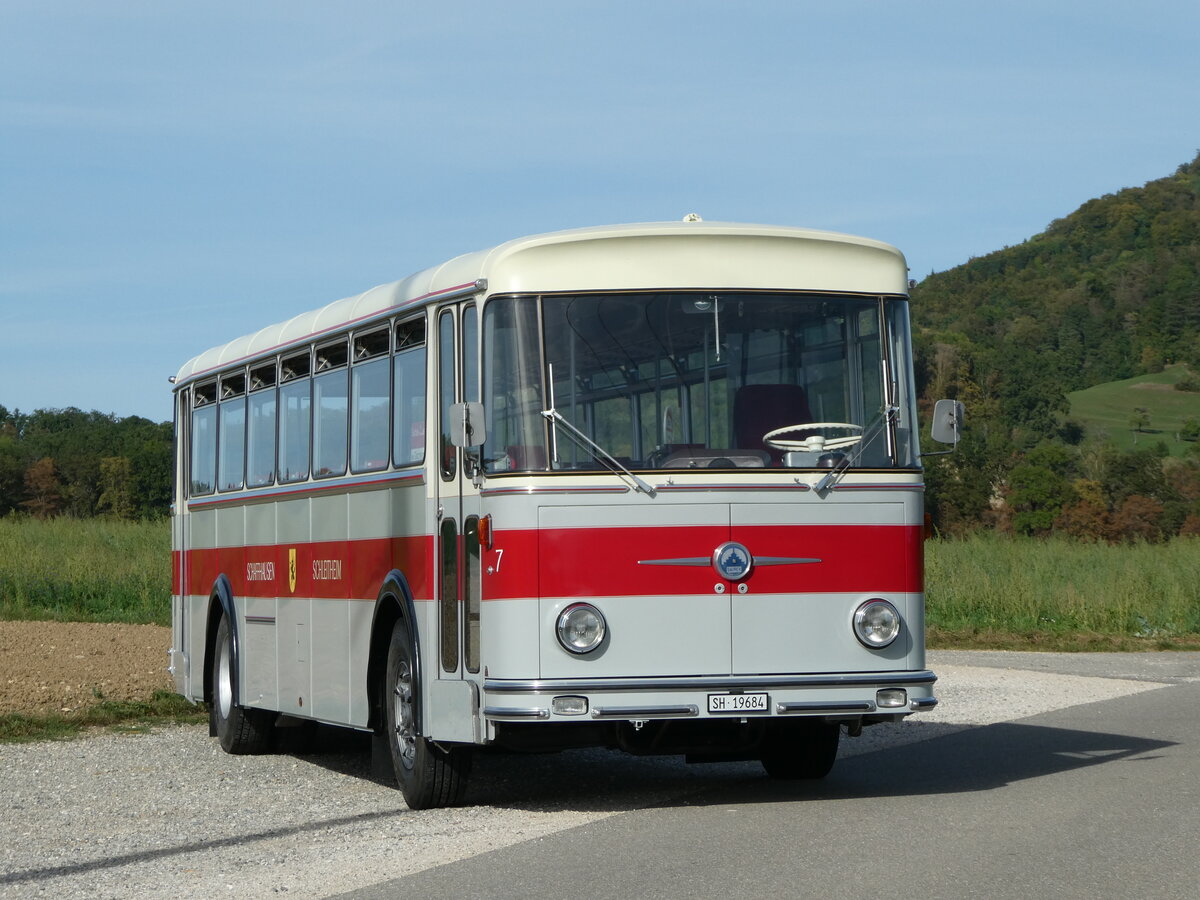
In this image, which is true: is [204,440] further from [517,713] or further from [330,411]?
[517,713]

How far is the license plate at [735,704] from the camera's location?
970cm

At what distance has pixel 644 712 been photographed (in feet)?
31.4

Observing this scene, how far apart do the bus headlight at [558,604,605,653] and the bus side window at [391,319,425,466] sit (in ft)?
5.47

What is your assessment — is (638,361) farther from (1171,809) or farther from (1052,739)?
(1052,739)

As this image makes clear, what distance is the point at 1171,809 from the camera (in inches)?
385

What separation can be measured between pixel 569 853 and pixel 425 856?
2.47ft

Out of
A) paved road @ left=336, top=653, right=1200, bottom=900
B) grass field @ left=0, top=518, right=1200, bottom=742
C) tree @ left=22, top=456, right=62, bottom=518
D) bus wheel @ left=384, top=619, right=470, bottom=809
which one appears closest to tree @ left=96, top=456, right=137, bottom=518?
tree @ left=22, top=456, right=62, bottom=518

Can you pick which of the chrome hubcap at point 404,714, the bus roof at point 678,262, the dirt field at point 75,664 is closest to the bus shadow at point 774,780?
the chrome hubcap at point 404,714

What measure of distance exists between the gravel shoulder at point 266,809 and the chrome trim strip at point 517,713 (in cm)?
62

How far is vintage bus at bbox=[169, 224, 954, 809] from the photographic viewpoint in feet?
31.8

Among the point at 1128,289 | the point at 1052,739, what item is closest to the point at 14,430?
the point at 1128,289

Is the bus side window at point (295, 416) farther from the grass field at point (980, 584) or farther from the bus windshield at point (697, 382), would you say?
the grass field at point (980, 584)

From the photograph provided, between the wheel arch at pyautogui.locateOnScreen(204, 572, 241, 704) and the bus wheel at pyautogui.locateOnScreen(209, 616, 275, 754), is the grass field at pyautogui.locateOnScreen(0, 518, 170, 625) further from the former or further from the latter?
the bus wheel at pyautogui.locateOnScreen(209, 616, 275, 754)

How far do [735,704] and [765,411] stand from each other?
1.69m
